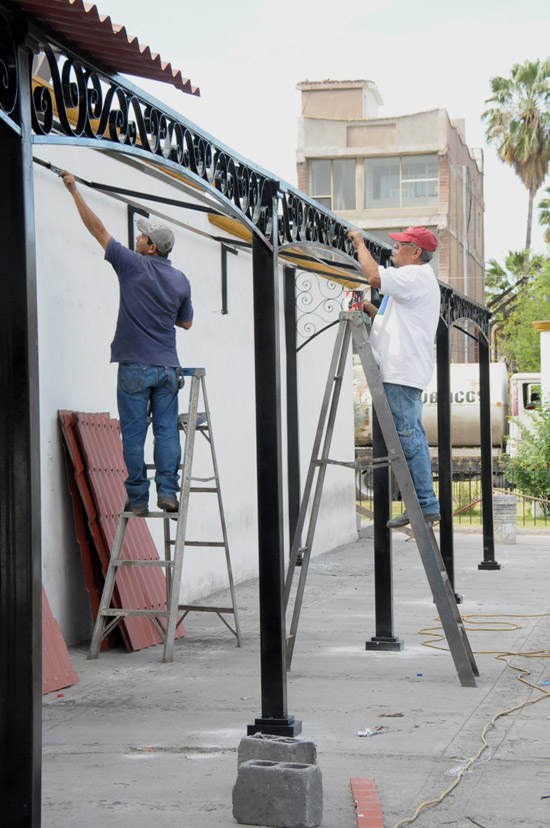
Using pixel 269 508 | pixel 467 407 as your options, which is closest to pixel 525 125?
pixel 467 407

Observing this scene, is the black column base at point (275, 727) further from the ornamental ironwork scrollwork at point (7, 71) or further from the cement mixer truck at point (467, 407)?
the cement mixer truck at point (467, 407)

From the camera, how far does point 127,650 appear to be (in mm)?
7793

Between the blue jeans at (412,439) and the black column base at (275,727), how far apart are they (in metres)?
2.08

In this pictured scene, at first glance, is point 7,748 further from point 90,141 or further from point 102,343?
point 102,343

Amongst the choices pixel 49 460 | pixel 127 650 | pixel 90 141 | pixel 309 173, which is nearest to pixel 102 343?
pixel 49 460

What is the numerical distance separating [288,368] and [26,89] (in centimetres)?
1036

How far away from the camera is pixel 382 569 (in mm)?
8086

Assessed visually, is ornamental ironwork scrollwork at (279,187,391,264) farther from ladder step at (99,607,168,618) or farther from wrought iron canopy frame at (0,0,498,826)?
ladder step at (99,607,168,618)

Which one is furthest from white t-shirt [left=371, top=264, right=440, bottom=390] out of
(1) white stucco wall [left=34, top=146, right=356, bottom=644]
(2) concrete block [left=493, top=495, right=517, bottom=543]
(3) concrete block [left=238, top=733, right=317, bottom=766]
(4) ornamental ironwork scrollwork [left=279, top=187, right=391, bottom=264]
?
(2) concrete block [left=493, top=495, right=517, bottom=543]

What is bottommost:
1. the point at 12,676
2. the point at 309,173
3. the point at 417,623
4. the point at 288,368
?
the point at 417,623

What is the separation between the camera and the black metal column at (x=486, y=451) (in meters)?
12.8

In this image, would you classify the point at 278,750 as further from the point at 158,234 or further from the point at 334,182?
the point at 334,182

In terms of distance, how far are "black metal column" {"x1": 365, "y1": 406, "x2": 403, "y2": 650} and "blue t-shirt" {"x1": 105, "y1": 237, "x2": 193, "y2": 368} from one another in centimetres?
165

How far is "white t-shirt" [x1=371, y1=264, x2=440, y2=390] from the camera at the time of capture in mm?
6914
